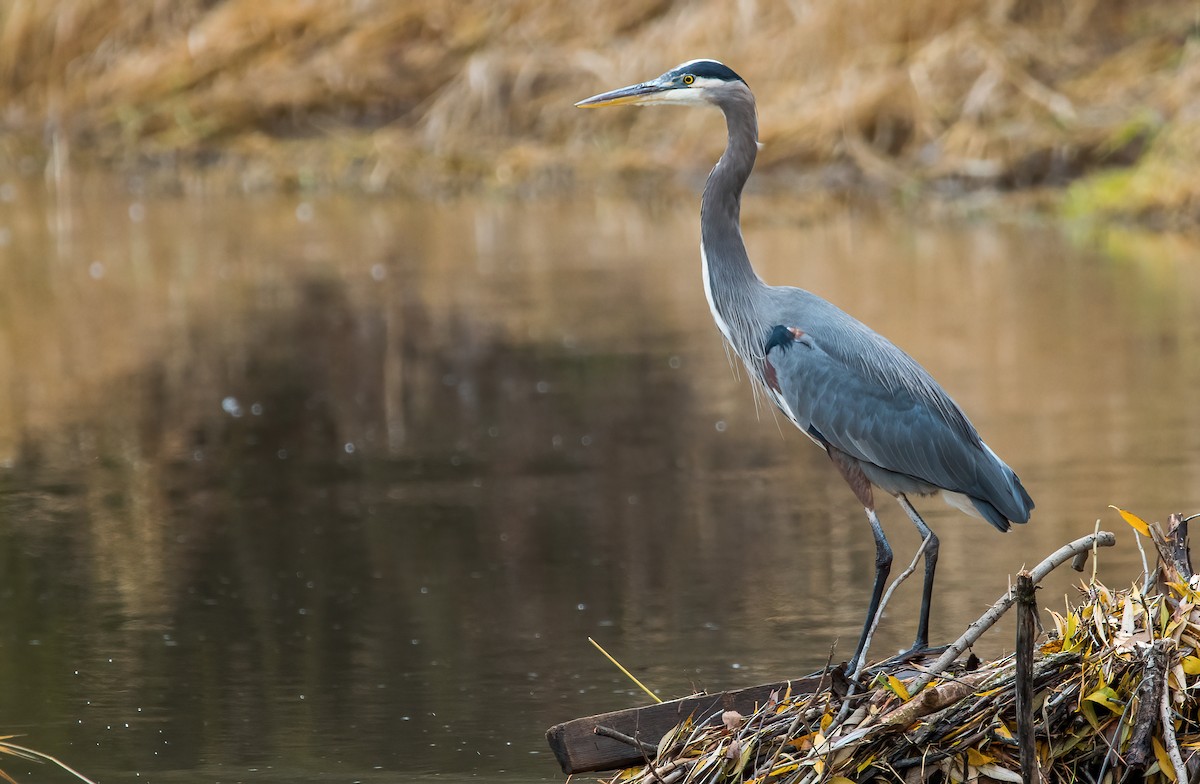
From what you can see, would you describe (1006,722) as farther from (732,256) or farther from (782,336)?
(732,256)

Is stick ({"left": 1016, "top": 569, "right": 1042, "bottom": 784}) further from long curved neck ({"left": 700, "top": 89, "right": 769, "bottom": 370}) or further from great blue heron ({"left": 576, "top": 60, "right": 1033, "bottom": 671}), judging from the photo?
long curved neck ({"left": 700, "top": 89, "right": 769, "bottom": 370})

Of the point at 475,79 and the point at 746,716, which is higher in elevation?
the point at 475,79

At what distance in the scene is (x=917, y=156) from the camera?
20.7 metres

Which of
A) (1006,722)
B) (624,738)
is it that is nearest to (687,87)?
(624,738)

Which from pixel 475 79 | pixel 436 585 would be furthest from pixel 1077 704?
pixel 475 79

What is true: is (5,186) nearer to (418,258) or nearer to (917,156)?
(418,258)

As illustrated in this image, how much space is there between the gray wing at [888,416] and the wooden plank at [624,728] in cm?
120

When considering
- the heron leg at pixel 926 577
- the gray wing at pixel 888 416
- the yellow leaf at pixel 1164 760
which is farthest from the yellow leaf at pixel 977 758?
the gray wing at pixel 888 416

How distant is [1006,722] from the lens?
437 centimetres

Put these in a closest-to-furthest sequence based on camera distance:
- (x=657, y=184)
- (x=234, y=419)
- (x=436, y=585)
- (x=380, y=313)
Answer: (x=436, y=585), (x=234, y=419), (x=380, y=313), (x=657, y=184)

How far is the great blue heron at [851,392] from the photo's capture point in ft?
18.7

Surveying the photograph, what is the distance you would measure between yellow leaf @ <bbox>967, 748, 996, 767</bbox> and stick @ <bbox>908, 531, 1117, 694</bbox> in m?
0.19

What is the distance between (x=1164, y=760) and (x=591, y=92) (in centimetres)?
1937

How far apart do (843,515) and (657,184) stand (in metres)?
14.3
